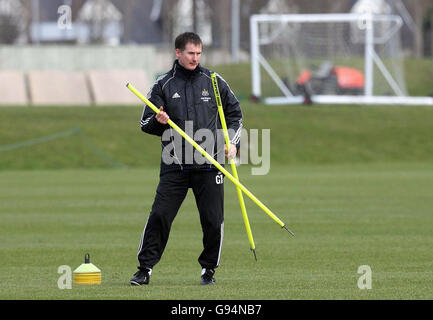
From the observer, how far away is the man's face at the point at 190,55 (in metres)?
11.0

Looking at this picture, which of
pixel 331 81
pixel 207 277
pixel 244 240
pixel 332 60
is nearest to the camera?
pixel 207 277

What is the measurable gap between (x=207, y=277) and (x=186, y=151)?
4.14ft

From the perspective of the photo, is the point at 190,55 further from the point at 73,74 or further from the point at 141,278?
the point at 73,74

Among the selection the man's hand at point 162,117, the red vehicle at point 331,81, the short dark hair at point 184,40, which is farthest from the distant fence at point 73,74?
the man's hand at point 162,117

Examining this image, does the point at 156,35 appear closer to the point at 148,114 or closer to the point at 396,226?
the point at 396,226

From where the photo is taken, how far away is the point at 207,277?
11.5 meters

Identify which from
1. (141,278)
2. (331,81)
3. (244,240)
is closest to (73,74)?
(331,81)

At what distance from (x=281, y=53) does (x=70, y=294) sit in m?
37.1

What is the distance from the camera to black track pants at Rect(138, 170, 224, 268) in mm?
11312

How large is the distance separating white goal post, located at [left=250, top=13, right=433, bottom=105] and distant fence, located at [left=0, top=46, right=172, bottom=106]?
6.67m

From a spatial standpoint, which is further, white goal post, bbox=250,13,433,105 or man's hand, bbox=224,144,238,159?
white goal post, bbox=250,13,433,105

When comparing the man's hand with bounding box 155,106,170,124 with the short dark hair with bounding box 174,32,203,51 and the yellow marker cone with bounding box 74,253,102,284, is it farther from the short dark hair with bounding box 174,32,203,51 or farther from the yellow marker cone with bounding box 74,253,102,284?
the yellow marker cone with bounding box 74,253,102,284

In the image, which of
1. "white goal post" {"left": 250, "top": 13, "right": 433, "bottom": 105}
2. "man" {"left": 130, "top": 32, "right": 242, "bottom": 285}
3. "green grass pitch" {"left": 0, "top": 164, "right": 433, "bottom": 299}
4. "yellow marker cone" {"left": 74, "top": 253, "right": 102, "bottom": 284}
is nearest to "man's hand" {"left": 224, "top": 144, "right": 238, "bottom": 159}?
"man" {"left": 130, "top": 32, "right": 242, "bottom": 285}

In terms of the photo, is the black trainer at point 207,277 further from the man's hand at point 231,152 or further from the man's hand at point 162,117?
the man's hand at point 162,117
